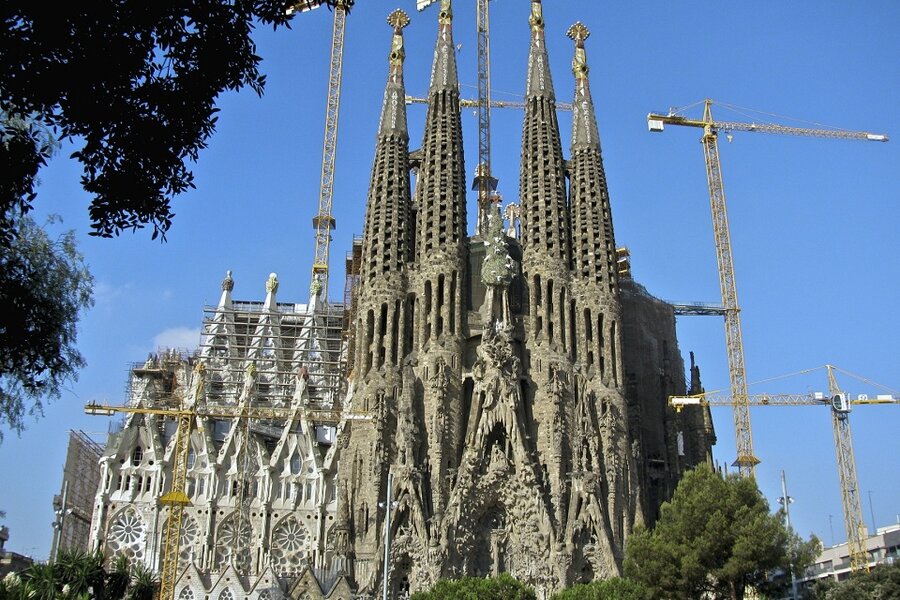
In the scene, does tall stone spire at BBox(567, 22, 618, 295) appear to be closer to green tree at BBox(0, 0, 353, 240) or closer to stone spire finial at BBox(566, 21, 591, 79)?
stone spire finial at BBox(566, 21, 591, 79)

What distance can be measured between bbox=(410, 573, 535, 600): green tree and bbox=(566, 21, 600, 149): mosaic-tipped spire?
29.0m

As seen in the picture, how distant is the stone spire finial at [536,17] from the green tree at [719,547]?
1304 inches

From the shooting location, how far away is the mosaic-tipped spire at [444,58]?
197 ft

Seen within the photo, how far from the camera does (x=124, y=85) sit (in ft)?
37.8

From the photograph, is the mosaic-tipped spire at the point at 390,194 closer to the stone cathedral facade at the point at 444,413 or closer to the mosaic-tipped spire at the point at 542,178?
the stone cathedral facade at the point at 444,413

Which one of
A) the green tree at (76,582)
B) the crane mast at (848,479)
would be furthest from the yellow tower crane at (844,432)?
the green tree at (76,582)

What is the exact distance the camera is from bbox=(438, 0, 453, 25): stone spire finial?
205 feet

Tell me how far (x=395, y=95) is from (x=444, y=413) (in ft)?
66.1

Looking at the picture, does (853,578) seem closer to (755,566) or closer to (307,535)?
(755,566)

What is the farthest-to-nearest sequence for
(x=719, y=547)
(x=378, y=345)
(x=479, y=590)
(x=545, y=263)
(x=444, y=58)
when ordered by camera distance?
(x=444, y=58), (x=545, y=263), (x=378, y=345), (x=719, y=547), (x=479, y=590)

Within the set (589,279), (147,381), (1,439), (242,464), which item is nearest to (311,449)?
(242,464)

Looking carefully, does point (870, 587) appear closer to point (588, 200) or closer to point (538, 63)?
point (588, 200)

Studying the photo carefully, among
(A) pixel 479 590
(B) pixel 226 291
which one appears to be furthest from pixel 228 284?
(A) pixel 479 590

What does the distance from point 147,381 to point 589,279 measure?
92.5ft
